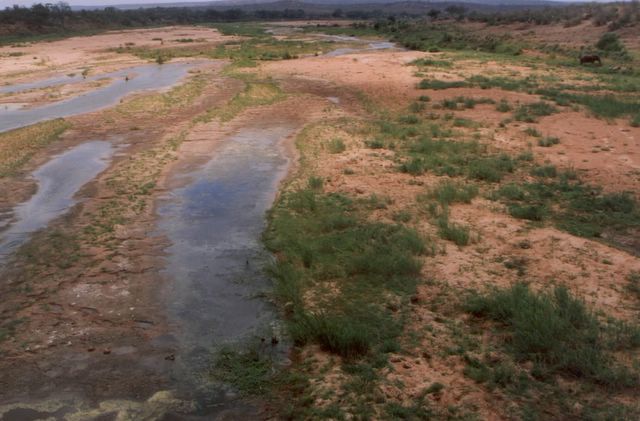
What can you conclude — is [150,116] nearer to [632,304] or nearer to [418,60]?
[632,304]

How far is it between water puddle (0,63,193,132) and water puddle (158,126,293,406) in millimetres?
8770

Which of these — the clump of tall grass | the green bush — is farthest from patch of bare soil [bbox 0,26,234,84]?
the green bush

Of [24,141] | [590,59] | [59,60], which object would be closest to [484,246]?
[24,141]

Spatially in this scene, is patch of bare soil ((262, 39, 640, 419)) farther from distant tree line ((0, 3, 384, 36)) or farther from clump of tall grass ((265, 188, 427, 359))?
distant tree line ((0, 3, 384, 36))

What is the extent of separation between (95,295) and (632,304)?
644cm

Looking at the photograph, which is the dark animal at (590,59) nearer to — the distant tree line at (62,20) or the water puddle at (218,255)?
the water puddle at (218,255)

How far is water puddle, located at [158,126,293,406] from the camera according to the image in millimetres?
6801

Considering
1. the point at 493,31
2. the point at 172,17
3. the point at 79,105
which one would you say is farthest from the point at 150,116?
the point at 172,17

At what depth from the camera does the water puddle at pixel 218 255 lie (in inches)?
268

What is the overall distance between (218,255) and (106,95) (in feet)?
59.9

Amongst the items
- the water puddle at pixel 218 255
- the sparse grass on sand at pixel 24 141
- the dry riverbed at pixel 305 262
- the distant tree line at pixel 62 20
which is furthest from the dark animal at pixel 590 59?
the distant tree line at pixel 62 20

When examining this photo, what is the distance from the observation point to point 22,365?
6.18m

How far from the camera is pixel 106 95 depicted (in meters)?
24.9

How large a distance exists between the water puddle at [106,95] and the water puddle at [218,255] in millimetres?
8770
